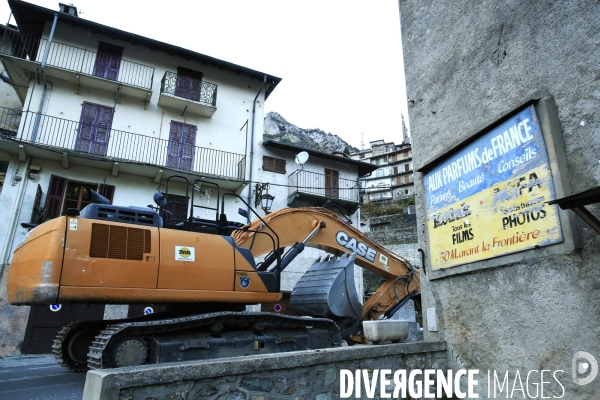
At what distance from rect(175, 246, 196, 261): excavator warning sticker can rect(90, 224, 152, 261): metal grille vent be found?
0.34m

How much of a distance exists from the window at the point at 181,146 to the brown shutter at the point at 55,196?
3.37m

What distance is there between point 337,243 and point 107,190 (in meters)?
8.96

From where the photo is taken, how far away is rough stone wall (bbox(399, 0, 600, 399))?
296 cm

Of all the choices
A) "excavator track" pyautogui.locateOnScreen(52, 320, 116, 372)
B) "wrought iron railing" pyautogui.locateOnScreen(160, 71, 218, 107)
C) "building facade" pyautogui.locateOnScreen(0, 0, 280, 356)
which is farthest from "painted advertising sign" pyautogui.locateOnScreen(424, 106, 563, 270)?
"wrought iron railing" pyautogui.locateOnScreen(160, 71, 218, 107)

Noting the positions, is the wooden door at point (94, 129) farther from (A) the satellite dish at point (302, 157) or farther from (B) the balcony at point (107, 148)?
(A) the satellite dish at point (302, 157)

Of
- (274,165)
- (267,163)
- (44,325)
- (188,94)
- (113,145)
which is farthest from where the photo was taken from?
(274,165)

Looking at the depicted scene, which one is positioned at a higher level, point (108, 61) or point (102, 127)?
point (108, 61)

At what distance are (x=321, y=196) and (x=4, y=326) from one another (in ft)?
37.0

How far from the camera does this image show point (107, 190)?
40.9 feet

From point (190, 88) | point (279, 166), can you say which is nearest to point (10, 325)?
point (190, 88)

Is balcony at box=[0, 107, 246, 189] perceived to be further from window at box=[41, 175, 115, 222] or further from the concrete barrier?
the concrete barrier

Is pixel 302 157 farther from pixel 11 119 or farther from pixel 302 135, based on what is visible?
pixel 302 135

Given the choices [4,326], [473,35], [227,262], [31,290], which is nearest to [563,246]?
[473,35]

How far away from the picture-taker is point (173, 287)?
15.0 ft
